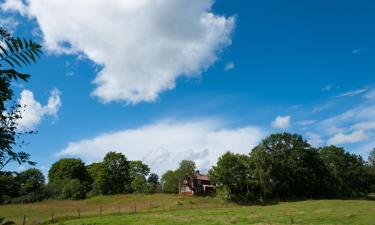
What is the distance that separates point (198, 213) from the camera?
50.2m

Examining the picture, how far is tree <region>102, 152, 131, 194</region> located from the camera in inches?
4104

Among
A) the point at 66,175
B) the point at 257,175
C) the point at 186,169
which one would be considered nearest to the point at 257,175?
the point at 257,175

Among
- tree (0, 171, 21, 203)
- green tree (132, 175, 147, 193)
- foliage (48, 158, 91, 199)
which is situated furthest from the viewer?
green tree (132, 175, 147, 193)

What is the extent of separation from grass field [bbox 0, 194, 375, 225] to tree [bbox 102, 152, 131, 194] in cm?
1856

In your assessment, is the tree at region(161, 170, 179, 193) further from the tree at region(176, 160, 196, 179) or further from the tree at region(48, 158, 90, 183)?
the tree at region(48, 158, 90, 183)

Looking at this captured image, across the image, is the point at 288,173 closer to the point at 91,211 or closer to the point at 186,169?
the point at 186,169

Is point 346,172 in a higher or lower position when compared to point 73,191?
higher

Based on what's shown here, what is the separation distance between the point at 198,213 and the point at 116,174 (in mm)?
62186

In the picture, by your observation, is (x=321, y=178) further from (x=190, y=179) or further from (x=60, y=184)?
(x=60, y=184)

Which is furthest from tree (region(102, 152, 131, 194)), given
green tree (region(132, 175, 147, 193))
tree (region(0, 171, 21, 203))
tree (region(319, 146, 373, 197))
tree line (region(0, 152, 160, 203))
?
tree (region(0, 171, 21, 203))

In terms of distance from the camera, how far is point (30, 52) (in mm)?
3162

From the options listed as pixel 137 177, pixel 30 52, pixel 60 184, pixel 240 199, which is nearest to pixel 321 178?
pixel 240 199

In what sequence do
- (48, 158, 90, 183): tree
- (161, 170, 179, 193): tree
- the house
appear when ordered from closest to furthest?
the house, (161, 170, 179, 193): tree, (48, 158, 90, 183): tree

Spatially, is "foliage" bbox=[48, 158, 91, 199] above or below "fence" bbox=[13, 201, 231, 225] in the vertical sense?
above
